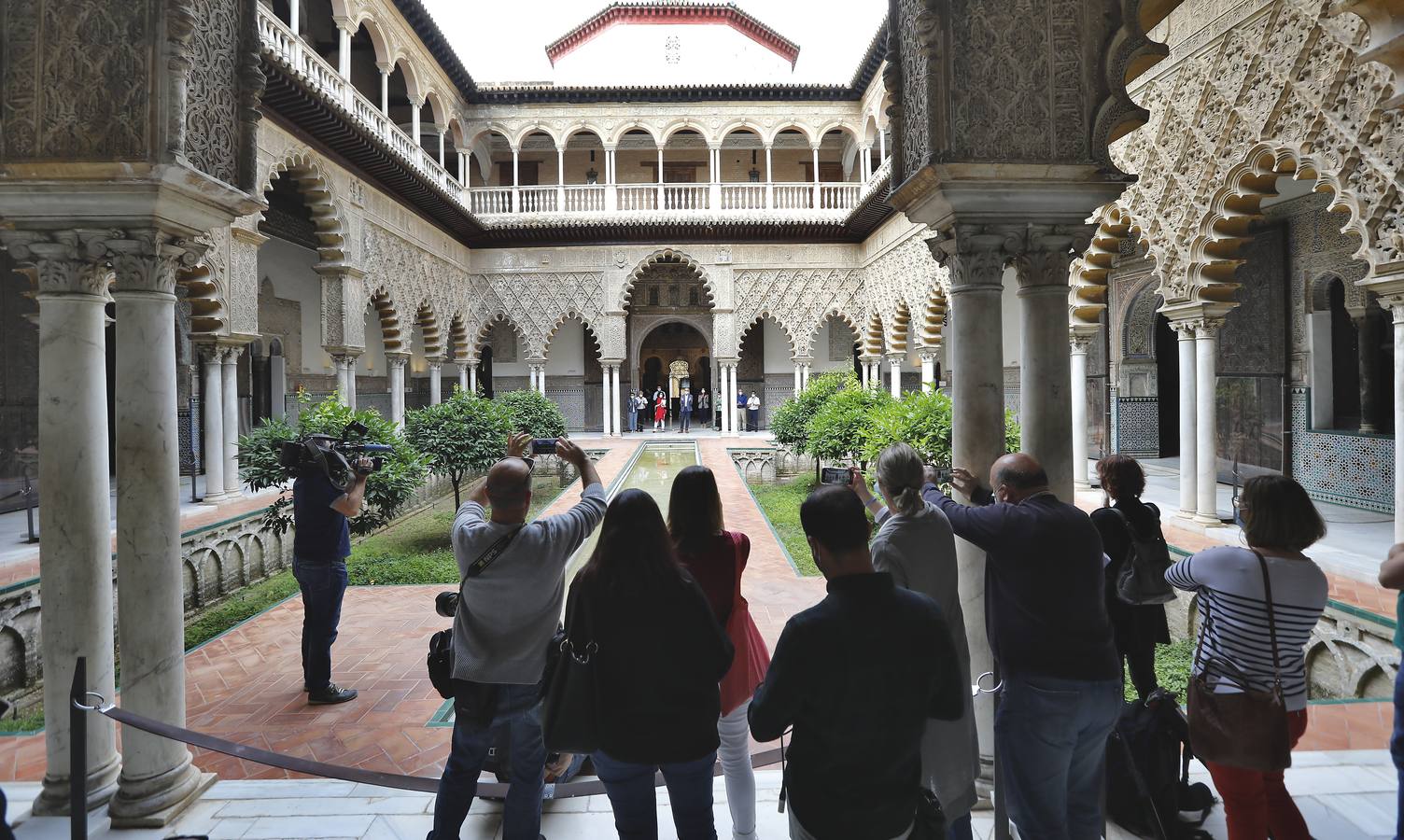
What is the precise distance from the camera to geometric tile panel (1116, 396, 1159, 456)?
1254cm

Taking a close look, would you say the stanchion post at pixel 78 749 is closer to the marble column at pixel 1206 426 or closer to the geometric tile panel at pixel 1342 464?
the marble column at pixel 1206 426

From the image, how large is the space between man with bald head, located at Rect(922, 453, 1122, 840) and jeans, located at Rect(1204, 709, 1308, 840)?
1.22ft

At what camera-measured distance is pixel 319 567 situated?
4227 millimetres

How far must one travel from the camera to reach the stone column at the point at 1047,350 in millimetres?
2979

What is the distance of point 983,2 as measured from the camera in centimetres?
295

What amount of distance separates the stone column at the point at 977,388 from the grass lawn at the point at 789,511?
118 inches

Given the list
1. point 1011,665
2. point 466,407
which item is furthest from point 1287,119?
point 466,407

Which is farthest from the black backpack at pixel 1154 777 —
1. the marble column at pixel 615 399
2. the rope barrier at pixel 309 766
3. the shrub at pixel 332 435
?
the marble column at pixel 615 399

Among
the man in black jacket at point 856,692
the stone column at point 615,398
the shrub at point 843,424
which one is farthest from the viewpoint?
the stone column at point 615,398

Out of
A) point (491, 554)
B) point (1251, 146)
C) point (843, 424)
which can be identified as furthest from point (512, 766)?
point (843, 424)

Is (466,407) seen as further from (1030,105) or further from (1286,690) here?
(1286,690)

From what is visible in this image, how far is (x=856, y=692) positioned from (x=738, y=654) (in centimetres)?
90

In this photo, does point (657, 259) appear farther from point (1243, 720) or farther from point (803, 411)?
point (1243, 720)

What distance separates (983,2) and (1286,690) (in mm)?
2727
